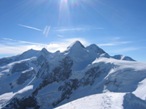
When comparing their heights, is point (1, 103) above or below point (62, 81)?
below

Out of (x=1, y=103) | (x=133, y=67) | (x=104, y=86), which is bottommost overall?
(x=1, y=103)

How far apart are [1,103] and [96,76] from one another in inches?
3102

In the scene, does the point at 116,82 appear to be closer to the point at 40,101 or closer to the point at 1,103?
the point at 40,101

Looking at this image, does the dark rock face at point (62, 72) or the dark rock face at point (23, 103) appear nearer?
the dark rock face at point (23, 103)

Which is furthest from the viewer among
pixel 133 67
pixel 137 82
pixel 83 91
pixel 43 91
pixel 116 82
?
pixel 43 91

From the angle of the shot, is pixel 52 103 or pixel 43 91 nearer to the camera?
pixel 52 103

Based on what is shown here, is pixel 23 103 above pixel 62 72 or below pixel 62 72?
below

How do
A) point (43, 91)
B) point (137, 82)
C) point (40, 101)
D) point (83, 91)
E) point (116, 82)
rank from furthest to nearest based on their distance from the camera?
point (43, 91), point (40, 101), point (83, 91), point (116, 82), point (137, 82)

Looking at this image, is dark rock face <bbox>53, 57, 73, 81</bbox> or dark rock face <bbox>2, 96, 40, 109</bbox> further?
dark rock face <bbox>53, 57, 73, 81</bbox>

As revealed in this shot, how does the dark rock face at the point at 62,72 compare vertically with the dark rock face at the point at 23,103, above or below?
above

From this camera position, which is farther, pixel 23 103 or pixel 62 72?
pixel 62 72

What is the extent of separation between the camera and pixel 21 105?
177 m

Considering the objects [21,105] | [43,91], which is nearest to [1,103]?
[21,105]

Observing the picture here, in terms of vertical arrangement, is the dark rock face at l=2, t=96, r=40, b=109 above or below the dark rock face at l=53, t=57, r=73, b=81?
below
